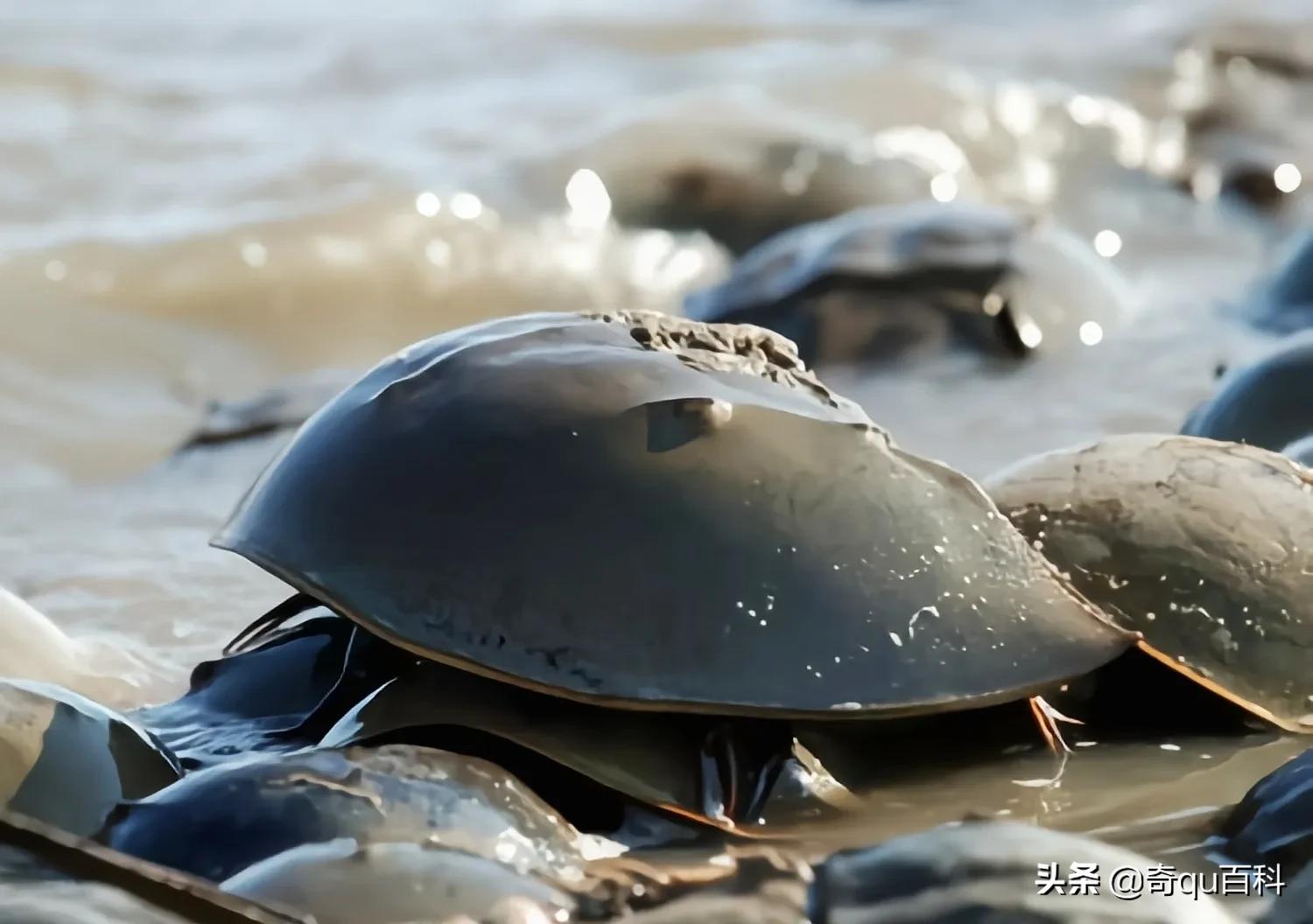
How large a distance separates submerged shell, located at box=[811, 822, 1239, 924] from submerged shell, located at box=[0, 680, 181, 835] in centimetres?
68

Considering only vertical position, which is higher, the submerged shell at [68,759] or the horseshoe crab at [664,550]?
the horseshoe crab at [664,550]

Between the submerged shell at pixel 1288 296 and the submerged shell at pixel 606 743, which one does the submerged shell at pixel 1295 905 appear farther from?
the submerged shell at pixel 1288 296

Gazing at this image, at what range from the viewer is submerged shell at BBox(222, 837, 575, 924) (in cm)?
134

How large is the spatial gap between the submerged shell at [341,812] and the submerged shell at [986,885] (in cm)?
26

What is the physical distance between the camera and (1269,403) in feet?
8.84

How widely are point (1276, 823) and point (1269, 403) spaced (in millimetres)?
1266

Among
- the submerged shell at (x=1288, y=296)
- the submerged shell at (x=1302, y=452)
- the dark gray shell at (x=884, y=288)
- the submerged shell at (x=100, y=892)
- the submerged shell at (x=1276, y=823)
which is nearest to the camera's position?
the submerged shell at (x=100, y=892)

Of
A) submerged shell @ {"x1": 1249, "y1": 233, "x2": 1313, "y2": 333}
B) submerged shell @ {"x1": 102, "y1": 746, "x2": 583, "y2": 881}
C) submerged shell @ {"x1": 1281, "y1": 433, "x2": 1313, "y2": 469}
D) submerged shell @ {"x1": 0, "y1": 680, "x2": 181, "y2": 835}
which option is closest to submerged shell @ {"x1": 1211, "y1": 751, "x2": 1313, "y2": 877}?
submerged shell @ {"x1": 102, "y1": 746, "x2": 583, "y2": 881}

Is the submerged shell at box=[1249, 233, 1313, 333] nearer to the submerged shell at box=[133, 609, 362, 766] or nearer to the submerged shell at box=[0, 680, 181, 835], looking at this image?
the submerged shell at box=[133, 609, 362, 766]

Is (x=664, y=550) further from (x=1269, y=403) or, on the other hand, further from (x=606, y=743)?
(x=1269, y=403)

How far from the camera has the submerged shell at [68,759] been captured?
5.13 ft

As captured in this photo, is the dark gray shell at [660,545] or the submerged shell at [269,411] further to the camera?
the submerged shell at [269,411]

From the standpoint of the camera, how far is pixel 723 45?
6.92 m

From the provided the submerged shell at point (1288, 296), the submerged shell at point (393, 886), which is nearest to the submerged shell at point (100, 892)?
the submerged shell at point (393, 886)
